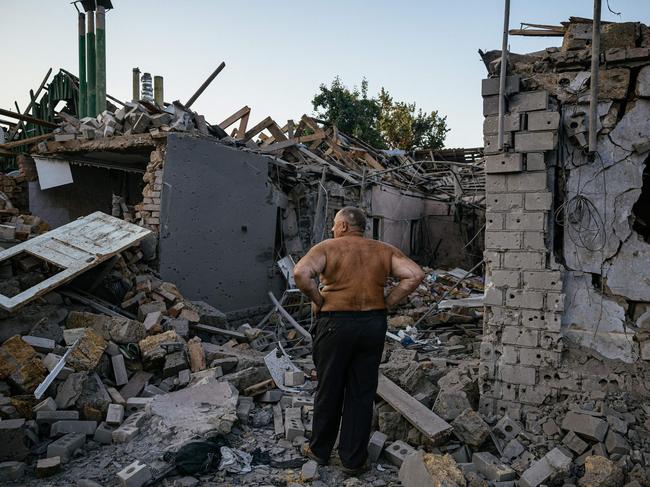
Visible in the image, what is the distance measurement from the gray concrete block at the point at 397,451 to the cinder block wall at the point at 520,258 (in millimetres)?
1041

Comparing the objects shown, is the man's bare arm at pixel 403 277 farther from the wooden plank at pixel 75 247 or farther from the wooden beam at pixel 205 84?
the wooden beam at pixel 205 84

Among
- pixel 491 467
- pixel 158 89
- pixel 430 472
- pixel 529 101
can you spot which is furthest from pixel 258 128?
pixel 430 472

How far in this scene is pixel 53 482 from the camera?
3281mm

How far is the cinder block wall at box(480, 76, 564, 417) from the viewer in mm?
4176

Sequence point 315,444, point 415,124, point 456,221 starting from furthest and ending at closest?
point 415,124 → point 456,221 → point 315,444

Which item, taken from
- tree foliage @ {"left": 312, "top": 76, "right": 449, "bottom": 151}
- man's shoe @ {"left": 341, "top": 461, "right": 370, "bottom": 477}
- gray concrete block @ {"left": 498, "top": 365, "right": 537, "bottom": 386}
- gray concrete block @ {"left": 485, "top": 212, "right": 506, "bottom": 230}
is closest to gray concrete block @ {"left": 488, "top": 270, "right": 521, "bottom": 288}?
gray concrete block @ {"left": 485, "top": 212, "right": 506, "bottom": 230}

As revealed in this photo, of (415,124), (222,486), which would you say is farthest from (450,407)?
(415,124)

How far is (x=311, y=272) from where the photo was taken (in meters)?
3.37

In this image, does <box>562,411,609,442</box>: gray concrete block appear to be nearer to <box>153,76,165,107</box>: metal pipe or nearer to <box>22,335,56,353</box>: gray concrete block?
<box>22,335,56,353</box>: gray concrete block

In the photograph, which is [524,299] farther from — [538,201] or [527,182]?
[527,182]

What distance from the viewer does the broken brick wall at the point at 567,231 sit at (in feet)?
13.1

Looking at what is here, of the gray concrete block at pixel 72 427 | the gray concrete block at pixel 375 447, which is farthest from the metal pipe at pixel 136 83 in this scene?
the gray concrete block at pixel 375 447

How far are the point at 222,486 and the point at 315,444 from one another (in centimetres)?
74

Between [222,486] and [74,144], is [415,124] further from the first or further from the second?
[222,486]
